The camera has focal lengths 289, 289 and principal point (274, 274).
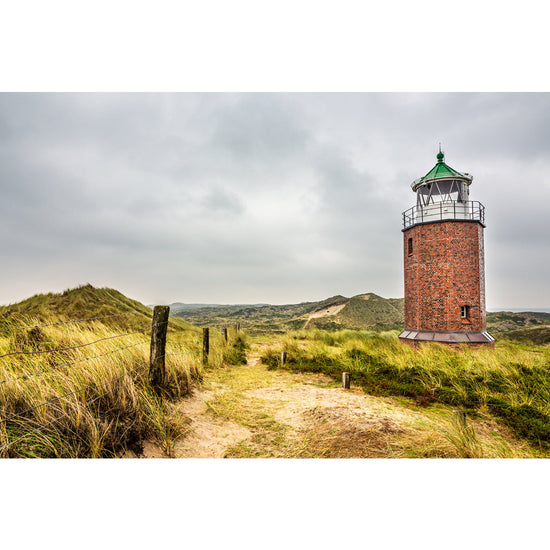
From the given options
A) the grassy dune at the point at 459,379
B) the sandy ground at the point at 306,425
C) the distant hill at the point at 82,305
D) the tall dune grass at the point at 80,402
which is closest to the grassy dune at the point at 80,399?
the tall dune grass at the point at 80,402

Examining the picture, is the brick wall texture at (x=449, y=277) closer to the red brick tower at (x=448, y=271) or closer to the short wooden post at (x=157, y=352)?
the red brick tower at (x=448, y=271)

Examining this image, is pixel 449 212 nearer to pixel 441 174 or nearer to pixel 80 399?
pixel 441 174

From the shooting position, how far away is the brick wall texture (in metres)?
12.8

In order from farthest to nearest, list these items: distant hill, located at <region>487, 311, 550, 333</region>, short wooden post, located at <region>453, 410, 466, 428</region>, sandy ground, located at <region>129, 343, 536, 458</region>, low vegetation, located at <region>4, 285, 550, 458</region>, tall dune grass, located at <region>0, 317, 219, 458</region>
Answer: distant hill, located at <region>487, 311, 550, 333</region>, sandy ground, located at <region>129, 343, 536, 458</region>, short wooden post, located at <region>453, 410, 466, 428</region>, low vegetation, located at <region>4, 285, 550, 458</region>, tall dune grass, located at <region>0, 317, 219, 458</region>

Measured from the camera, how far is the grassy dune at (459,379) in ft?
16.5

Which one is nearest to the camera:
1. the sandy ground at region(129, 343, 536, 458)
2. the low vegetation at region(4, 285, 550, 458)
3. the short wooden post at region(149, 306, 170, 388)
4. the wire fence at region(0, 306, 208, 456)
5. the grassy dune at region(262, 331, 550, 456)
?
the wire fence at region(0, 306, 208, 456)

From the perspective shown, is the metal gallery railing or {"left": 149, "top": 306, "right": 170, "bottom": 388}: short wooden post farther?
the metal gallery railing

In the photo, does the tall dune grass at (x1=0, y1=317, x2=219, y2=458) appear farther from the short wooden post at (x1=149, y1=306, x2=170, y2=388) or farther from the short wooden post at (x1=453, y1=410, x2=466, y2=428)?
the short wooden post at (x1=453, y1=410, x2=466, y2=428)

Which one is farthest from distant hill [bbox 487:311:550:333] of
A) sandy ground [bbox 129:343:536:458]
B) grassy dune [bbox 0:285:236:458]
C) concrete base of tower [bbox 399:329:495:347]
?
grassy dune [bbox 0:285:236:458]

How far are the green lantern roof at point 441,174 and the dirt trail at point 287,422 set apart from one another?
1217 cm

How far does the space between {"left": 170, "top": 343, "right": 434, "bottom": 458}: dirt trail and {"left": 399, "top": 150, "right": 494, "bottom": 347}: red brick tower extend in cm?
811

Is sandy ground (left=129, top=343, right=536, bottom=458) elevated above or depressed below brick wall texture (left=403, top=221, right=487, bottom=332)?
below

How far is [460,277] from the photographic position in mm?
12906

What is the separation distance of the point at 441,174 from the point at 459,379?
1112cm
